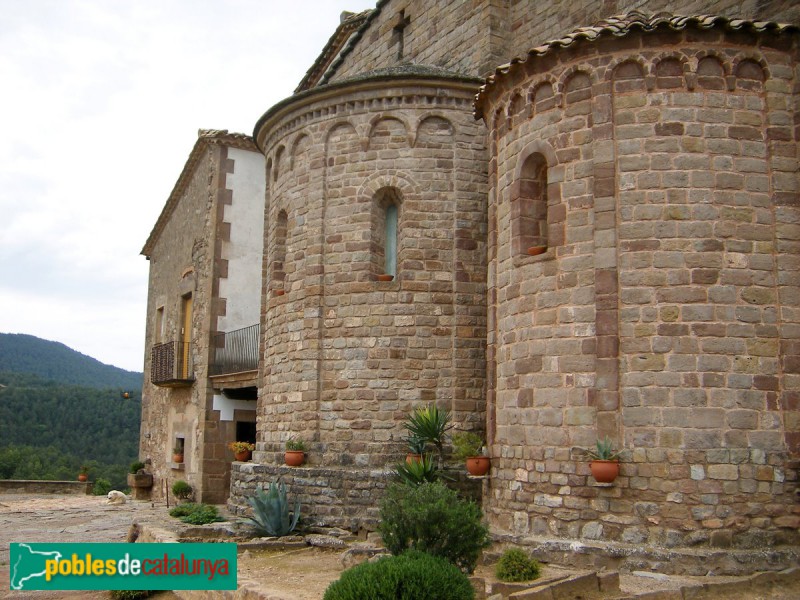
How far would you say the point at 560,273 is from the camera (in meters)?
9.40

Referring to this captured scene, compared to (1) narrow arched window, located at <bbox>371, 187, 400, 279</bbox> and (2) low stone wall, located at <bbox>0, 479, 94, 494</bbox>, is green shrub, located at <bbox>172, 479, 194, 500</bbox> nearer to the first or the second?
(1) narrow arched window, located at <bbox>371, 187, 400, 279</bbox>

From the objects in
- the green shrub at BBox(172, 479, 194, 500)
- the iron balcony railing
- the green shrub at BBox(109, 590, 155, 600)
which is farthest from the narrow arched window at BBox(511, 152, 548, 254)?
the green shrub at BBox(172, 479, 194, 500)

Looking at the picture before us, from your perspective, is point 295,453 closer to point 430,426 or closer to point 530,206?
point 430,426

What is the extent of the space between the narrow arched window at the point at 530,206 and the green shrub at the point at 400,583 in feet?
14.4

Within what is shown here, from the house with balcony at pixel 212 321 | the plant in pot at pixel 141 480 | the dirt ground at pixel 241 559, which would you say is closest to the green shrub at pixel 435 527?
the dirt ground at pixel 241 559

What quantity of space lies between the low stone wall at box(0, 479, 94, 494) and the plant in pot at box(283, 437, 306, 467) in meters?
15.3

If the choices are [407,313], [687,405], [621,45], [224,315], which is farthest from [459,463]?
[224,315]

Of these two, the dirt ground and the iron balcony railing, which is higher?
the iron balcony railing

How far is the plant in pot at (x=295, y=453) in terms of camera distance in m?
12.3

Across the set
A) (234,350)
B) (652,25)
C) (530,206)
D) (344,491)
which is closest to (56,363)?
(234,350)

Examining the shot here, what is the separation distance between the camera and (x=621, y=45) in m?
9.34

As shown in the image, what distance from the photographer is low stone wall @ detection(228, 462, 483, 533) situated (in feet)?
38.2

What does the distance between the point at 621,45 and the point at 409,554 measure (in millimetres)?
5788

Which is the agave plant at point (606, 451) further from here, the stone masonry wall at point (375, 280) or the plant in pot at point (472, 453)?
Result: the stone masonry wall at point (375, 280)
